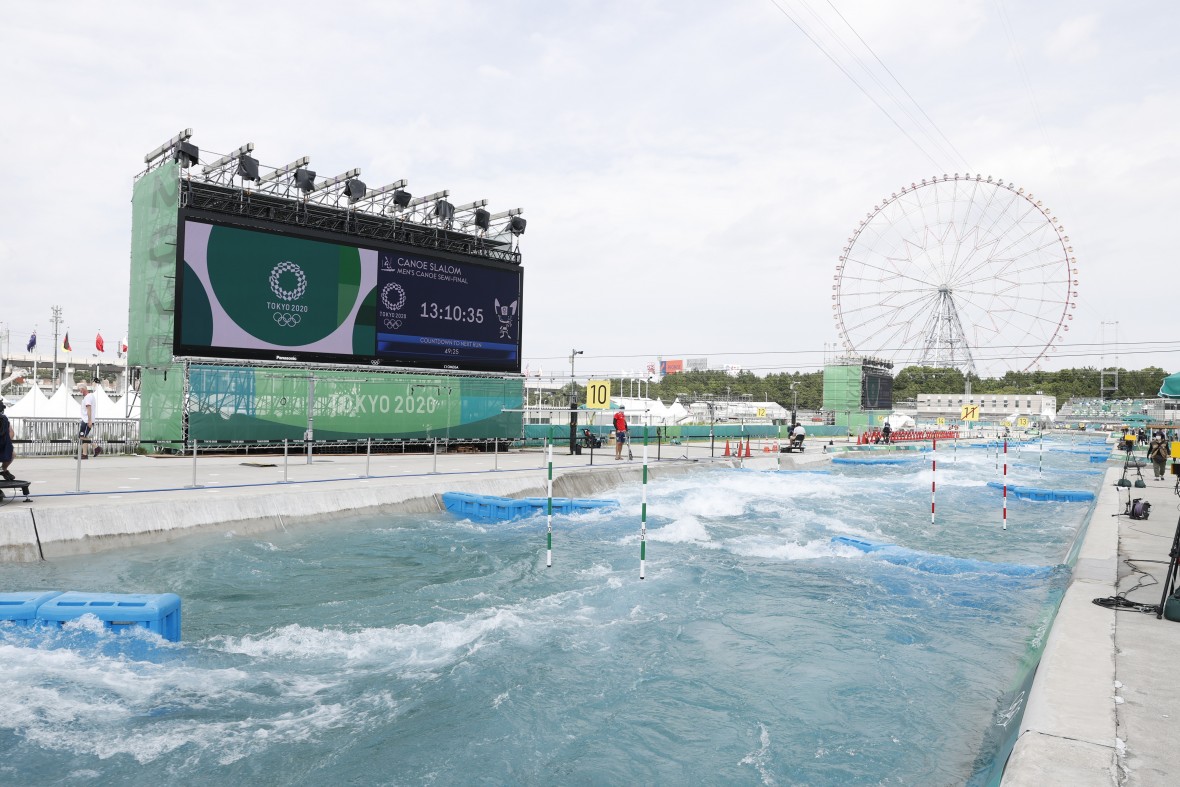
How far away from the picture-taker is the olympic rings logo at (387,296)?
33.0m

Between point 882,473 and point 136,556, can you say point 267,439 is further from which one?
point 882,473

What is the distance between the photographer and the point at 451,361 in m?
35.6

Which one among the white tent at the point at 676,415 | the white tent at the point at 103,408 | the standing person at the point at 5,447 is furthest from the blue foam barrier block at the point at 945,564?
the white tent at the point at 676,415

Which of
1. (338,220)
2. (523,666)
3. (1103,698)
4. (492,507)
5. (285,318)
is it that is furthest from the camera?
(338,220)

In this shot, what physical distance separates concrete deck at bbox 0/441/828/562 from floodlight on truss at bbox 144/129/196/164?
12.1m

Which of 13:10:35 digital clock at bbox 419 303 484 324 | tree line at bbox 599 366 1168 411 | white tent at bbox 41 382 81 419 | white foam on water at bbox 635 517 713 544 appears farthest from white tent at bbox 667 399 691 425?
tree line at bbox 599 366 1168 411

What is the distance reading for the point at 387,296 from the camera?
33094 mm

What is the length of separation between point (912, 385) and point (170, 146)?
6119 inches

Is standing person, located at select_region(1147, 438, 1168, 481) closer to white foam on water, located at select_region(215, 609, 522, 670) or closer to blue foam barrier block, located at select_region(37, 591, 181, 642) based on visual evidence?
white foam on water, located at select_region(215, 609, 522, 670)

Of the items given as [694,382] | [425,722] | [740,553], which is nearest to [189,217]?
[740,553]

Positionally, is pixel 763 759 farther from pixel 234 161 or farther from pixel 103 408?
pixel 103 408

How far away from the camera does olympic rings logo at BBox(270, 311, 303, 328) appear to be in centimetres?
2955

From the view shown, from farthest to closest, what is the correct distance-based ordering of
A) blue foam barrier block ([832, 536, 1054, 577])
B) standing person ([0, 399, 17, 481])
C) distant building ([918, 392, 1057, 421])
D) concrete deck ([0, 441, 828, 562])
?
distant building ([918, 392, 1057, 421]) < blue foam barrier block ([832, 536, 1054, 577]) < standing person ([0, 399, 17, 481]) < concrete deck ([0, 441, 828, 562])

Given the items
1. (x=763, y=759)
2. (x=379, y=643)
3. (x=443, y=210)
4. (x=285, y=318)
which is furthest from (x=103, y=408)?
(x=763, y=759)
